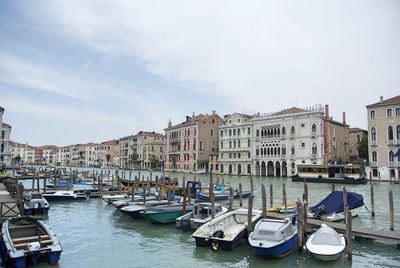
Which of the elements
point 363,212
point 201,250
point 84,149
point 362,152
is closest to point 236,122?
point 362,152

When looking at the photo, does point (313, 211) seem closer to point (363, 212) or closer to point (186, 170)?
point (363, 212)

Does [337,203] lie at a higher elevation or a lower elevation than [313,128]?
lower

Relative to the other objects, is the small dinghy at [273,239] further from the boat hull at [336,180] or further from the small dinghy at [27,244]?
the boat hull at [336,180]

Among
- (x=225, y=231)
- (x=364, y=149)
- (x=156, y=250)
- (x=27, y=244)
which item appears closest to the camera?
(x=27, y=244)

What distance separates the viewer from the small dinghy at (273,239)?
856 cm

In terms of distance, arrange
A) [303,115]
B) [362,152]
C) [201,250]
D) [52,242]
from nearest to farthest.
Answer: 1. [52,242]
2. [201,250]
3. [303,115]
4. [362,152]

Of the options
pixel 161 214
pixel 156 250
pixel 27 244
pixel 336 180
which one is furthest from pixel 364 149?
pixel 27 244

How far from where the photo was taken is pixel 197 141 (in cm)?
5366

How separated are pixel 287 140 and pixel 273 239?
34.6 meters

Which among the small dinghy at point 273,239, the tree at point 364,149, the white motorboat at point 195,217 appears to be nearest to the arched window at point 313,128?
the tree at point 364,149

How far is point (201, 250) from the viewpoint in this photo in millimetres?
9617

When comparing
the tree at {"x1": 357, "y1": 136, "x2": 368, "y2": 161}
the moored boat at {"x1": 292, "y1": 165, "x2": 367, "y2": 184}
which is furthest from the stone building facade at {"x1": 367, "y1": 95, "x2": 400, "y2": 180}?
the tree at {"x1": 357, "y1": 136, "x2": 368, "y2": 161}

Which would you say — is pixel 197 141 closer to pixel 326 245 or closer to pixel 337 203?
pixel 337 203

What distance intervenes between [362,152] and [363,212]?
33172mm
